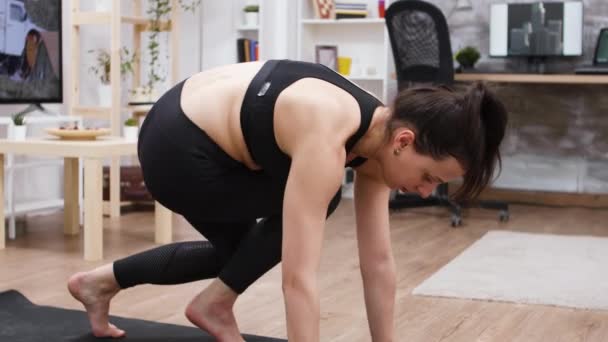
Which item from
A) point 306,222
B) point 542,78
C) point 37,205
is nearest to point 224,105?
point 306,222

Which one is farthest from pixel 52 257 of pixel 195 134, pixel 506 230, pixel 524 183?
pixel 524 183

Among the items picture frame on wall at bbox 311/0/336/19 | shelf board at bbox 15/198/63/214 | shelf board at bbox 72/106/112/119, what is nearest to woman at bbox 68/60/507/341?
shelf board at bbox 15/198/63/214

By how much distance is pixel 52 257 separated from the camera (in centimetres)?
326

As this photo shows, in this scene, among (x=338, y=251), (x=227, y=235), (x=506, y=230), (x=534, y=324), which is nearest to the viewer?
(x=227, y=235)

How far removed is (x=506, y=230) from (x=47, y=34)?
2.30 metres

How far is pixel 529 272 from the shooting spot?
308 cm

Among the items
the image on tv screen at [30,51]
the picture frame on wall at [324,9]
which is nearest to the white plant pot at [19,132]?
the image on tv screen at [30,51]

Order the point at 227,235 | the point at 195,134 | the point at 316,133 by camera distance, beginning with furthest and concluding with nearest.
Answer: the point at 227,235, the point at 195,134, the point at 316,133

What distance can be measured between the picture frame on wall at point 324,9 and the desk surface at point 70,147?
2194 millimetres

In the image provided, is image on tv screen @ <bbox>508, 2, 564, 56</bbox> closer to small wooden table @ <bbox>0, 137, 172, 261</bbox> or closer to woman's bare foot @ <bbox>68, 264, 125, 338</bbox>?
small wooden table @ <bbox>0, 137, 172, 261</bbox>

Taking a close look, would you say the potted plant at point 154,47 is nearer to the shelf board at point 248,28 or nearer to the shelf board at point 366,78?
the shelf board at point 248,28

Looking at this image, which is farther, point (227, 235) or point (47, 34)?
point (47, 34)

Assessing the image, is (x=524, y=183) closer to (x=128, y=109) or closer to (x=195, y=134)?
(x=128, y=109)

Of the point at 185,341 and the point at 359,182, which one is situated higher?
the point at 359,182
